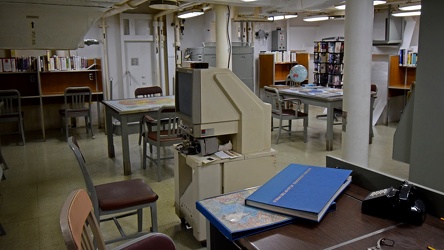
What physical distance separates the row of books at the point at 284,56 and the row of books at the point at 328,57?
57 centimetres

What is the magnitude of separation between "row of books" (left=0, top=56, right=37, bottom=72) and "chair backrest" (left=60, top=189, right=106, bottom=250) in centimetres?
643

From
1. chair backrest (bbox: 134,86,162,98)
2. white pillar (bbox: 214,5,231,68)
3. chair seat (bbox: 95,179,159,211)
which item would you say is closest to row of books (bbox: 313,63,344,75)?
white pillar (bbox: 214,5,231,68)

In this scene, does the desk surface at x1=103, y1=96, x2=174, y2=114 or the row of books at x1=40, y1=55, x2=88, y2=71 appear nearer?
the desk surface at x1=103, y1=96, x2=174, y2=114

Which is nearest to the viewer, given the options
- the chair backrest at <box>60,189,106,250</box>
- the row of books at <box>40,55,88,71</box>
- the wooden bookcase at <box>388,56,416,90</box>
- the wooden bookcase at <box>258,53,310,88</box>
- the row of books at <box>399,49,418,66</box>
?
the chair backrest at <box>60,189,106,250</box>

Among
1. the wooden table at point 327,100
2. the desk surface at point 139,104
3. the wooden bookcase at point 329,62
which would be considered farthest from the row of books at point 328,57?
the desk surface at point 139,104

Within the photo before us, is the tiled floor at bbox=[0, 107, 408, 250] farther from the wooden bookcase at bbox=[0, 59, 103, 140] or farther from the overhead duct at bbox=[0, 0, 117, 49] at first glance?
the overhead duct at bbox=[0, 0, 117, 49]

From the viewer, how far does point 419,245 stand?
4.37 feet

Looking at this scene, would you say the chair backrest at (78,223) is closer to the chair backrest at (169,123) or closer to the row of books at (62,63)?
the chair backrest at (169,123)

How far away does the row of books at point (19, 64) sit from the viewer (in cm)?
697

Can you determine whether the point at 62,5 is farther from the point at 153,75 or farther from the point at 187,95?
the point at 153,75

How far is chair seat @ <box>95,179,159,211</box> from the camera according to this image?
265 centimetres

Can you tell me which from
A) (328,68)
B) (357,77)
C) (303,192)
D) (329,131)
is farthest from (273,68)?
(303,192)

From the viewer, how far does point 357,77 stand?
3832 millimetres

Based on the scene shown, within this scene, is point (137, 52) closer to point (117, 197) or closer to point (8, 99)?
point (8, 99)
